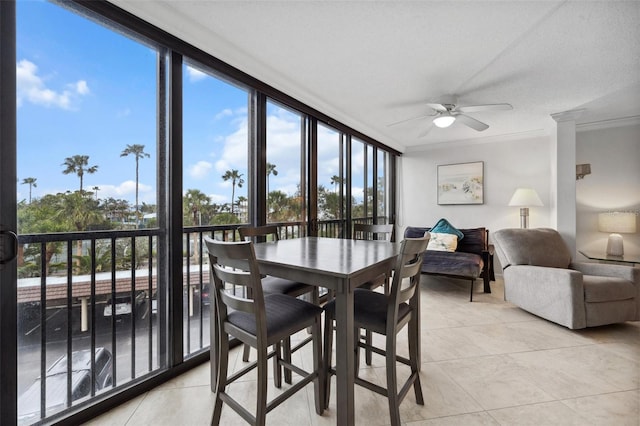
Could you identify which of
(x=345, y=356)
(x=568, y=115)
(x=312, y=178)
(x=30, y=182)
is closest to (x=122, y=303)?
(x=30, y=182)

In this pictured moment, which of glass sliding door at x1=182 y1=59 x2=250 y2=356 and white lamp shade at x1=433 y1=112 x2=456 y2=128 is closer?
glass sliding door at x1=182 y1=59 x2=250 y2=356

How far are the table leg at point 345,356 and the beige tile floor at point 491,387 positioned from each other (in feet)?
1.17

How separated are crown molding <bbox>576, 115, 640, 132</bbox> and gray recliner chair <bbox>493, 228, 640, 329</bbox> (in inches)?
82.6

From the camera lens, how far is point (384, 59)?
2.29m

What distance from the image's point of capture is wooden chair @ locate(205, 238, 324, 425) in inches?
Answer: 47.6

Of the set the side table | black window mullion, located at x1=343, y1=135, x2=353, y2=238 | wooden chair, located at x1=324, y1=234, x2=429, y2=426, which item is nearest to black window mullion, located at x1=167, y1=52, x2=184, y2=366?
wooden chair, located at x1=324, y1=234, x2=429, y2=426

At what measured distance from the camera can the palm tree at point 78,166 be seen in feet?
4.79

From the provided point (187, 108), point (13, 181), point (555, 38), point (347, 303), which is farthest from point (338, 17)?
point (13, 181)

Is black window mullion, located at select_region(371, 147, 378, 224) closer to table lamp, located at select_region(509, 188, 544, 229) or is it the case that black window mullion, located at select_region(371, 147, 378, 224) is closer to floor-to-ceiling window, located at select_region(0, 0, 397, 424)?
table lamp, located at select_region(509, 188, 544, 229)

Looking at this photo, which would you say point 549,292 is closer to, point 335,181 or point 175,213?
point 335,181

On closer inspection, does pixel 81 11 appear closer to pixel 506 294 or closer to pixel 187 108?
pixel 187 108

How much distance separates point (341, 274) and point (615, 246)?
175 inches

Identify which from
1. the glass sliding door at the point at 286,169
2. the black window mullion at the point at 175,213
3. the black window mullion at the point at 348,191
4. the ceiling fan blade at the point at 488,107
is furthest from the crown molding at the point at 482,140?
the black window mullion at the point at 175,213

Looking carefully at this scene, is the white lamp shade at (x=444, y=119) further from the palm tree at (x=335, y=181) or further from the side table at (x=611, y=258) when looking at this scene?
the side table at (x=611, y=258)
